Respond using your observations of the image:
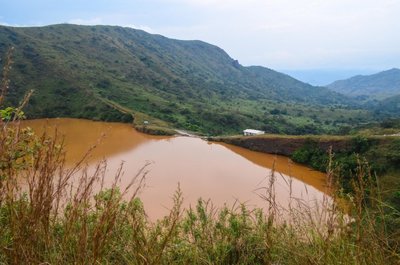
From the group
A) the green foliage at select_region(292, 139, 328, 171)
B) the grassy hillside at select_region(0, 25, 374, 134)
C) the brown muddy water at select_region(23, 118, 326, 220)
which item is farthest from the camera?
the grassy hillside at select_region(0, 25, 374, 134)

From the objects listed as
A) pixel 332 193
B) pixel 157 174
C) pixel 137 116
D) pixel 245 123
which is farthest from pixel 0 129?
pixel 245 123

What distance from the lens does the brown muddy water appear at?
63.8 feet

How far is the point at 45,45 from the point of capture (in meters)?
64.2

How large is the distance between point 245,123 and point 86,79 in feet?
79.8

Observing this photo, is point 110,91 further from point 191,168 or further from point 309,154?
point 309,154

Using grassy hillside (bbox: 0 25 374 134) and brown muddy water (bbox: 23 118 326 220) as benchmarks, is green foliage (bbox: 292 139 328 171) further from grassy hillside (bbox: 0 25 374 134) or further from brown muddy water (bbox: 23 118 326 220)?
grassy hillside (bbox: 0 25 374 134)

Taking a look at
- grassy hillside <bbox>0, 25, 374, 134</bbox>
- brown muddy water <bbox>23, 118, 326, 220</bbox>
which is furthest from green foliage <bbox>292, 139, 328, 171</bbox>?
grassy hillside <bbox>0, 25, 374, 134</bbox>

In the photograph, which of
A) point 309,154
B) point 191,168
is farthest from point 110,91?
point 309,154

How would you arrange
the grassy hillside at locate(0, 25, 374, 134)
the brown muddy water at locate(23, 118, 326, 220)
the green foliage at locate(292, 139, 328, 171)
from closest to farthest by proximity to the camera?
the brown muddy water at locate(23, 118, 326, 220), the green foliage at locate(292, 139, 328, 171), the grassy hillside at locate(0, 25, 374, 134)

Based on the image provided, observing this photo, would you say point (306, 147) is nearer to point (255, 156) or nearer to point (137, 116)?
point (255, 156)

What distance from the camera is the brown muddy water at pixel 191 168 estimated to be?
19453mm

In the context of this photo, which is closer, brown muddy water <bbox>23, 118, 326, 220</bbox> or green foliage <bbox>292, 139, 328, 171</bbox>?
brown muddy water <bbox>23, 118, 326, 220</bbox>

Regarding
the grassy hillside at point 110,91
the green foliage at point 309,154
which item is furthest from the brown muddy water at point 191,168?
the grassy hillside at point 110,91

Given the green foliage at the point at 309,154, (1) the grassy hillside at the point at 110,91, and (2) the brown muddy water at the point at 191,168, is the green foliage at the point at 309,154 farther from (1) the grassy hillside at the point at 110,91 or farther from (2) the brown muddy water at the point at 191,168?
(1) the grassy hillside at the point at 110,91
